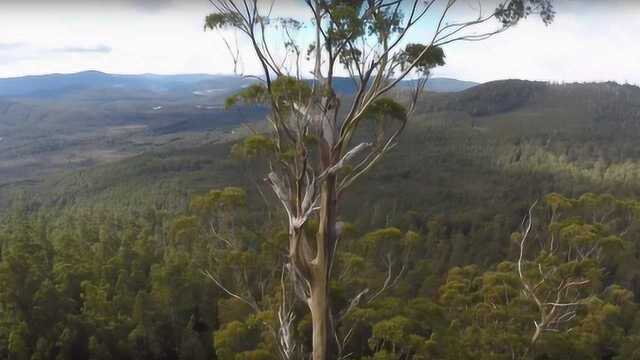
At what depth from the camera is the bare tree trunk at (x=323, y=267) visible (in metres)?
6.51

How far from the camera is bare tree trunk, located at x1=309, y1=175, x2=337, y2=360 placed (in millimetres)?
6512

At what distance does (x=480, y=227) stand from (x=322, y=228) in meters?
49.6

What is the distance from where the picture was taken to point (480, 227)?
5384 centimetres

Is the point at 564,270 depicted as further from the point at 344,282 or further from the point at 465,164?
the point at 465,164

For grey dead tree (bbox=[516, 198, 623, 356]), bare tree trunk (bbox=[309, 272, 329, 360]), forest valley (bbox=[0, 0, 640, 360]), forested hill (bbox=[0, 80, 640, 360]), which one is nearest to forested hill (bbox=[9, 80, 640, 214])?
forest valley (bbox=[0, 0, 640, 360])

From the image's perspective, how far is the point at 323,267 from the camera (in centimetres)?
654

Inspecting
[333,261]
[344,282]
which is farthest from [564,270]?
[333,261]

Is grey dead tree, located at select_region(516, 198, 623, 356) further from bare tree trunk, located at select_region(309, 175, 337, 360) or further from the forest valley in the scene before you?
bare tree trunk, located at select_region(309, 175, 337, 360)

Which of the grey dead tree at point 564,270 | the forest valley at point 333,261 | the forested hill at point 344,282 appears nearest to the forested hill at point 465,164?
the forest valley at point 333,261

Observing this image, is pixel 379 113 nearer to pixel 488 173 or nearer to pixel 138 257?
pixel 138 257

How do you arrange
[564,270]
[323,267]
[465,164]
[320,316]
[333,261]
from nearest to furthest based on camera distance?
[323,267], [320,316], [333,261], [564,270], [465,164]

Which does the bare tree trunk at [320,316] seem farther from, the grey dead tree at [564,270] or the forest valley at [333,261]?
the grey dead tree at [564,270]

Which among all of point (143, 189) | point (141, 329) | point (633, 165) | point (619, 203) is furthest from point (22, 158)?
point (619, 203)

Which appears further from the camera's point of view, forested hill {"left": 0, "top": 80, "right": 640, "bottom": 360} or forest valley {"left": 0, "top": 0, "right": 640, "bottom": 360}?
forested hill {"left": 0, "top": 80, "right": 640, "bottom": 360}
